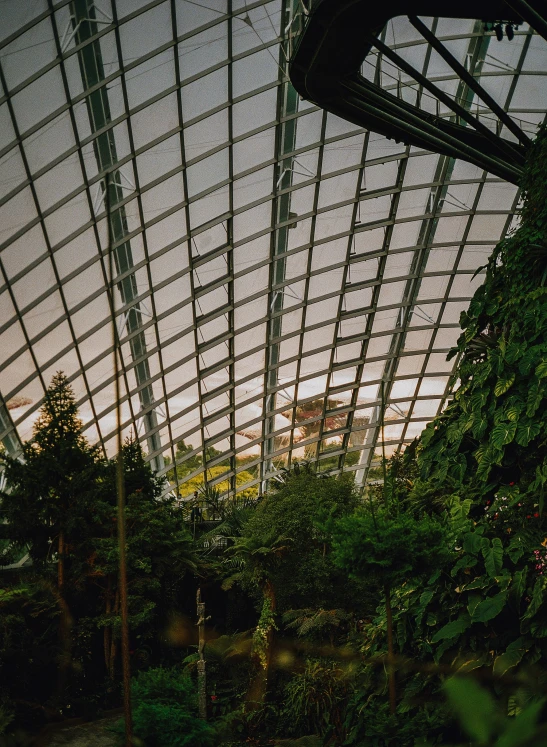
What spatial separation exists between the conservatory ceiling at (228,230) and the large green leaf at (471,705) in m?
14.4

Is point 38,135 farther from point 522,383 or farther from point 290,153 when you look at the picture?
point 522,383

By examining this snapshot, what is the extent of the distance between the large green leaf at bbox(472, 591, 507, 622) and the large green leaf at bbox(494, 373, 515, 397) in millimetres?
2538

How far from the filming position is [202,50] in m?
18.7

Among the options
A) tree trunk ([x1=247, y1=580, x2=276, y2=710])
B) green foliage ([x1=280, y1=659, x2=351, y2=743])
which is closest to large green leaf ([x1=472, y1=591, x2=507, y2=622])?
green foliage ([x1=280, y1=659, x2=351, y2=743])

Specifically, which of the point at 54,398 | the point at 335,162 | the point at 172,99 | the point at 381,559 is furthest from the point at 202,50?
the point at 381,559

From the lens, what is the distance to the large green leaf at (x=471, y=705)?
773 mm

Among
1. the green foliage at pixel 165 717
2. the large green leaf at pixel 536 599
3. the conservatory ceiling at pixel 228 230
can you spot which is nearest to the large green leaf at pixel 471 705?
the large green leaf at pixel 536 599

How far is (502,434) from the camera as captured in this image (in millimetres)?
8617

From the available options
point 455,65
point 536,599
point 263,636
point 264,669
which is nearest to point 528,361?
point 536,599

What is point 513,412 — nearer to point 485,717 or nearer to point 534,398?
point 534,398

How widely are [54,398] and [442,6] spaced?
40.5 ft

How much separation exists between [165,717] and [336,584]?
6.91 metres

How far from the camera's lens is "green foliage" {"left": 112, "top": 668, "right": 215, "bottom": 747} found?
11469 millimetres

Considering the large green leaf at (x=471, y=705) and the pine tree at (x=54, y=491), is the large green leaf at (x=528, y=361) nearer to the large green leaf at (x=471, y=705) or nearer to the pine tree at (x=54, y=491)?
the large green leaf at (x=471, y=705)
